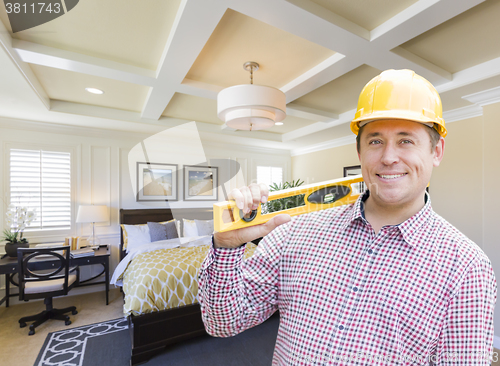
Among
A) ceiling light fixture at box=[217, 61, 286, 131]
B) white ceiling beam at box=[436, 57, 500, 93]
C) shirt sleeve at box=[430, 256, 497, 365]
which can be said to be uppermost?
white ceiling beam at box=[436, 57, 500, 93]

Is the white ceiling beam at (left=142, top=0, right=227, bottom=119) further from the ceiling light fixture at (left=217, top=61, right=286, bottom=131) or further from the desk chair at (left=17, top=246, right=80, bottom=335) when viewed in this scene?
the desk chair at (left=17, top=246, right=80, bottom=335)

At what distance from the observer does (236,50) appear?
2.22m

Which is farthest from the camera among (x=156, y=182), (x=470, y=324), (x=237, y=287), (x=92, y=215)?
(x=156, y=182)

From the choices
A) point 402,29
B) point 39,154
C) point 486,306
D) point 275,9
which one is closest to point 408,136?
point 486,306

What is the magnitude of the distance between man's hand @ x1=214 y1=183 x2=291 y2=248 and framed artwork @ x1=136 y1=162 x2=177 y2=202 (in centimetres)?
413

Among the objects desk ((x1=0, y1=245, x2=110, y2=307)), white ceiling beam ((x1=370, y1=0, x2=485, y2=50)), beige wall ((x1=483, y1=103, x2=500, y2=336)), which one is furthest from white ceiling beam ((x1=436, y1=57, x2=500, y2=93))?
desk ((x1=0, y1=245, x2=110, y2=307))

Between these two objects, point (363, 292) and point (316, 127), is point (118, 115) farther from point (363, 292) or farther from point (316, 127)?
point (363, 292)

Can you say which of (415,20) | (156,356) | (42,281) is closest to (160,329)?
(156,356)

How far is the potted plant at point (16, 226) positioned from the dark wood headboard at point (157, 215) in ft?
3.88

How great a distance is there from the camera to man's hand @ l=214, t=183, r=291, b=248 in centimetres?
75

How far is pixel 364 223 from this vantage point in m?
0.90

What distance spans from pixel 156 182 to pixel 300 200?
4261 mm

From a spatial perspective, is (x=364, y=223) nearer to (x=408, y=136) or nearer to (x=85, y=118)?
(x=408, y=136)

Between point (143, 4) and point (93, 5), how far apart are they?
318mm
